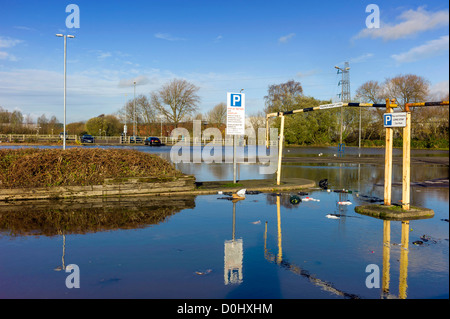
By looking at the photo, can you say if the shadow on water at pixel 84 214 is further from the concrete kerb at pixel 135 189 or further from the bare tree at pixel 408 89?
the bare tree at pixel 408 89

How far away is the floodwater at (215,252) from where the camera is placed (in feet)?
15.8

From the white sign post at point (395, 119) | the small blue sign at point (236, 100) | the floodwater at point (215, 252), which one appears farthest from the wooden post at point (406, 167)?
the small blue sign at point (236, 100)

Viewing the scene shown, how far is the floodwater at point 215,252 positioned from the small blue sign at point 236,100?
4747 mm

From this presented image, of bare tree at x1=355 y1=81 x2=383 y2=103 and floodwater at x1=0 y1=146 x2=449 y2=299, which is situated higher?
bare tree at x1=355 y1=81 x2=383 y2=103

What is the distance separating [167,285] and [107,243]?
8.22 ft

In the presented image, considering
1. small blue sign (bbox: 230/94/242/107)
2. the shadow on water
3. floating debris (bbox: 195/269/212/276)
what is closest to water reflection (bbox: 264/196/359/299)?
floating debris (bbox: 195/269/212/276)

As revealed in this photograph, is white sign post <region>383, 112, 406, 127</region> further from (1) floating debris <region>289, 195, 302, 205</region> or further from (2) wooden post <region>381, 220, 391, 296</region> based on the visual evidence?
(1) floating debris <region>289, 195, 302, 205</region>

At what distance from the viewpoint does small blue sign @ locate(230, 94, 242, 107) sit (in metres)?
14.1

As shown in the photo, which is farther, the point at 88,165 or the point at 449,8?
the point at 88,165

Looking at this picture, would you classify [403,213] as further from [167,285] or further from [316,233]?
[167,285]

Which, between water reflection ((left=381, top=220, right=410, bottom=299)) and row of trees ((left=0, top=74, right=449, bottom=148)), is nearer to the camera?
water reflection ((left=381, top=220, right=410, bottom=299))

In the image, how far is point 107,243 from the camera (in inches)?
274

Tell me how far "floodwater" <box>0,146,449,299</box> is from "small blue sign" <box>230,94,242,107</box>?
15.6 feet
